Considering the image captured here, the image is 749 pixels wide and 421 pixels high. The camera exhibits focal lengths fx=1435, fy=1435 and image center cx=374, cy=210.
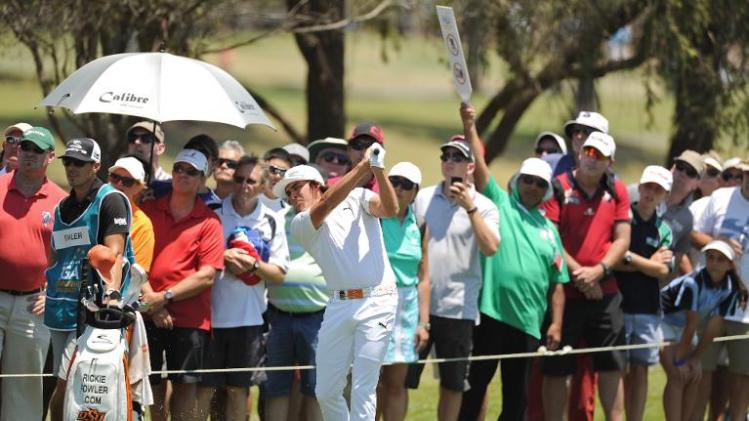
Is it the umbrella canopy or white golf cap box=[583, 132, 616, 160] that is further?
white golf cap box=[583, 132, 616, 160]

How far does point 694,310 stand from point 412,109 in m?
36.6

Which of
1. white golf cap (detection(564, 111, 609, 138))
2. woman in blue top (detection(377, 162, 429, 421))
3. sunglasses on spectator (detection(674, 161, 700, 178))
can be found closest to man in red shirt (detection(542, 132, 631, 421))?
white golf cap (detection(564, 111, 609, 138))

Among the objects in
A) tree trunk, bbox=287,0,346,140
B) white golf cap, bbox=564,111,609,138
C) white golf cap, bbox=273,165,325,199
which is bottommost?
white golf cap, bbox=273,165,325,199

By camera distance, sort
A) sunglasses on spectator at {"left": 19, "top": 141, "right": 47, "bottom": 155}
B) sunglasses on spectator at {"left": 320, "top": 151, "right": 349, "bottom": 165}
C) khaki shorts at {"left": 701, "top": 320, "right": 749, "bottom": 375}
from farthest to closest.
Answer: khaki shorts at {"left": 701, "top": 320, "right": 749, "bottom": 375} → sunglasses on spectator at {"left": 320, "top": 151, "right": 349, "bottom": 165} → sunglasses on spectator at {"left": 19, "top": 141, "right": 47, "bottom": 155}

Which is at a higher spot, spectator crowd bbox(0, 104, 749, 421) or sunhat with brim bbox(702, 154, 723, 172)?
sunhat with brim bbox(702, 154, 723, 172)

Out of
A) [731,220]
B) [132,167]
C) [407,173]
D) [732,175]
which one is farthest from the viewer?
[732,175]

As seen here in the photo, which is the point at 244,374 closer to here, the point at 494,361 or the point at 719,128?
the point at 494,361

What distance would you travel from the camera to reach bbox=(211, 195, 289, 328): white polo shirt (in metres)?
9.80

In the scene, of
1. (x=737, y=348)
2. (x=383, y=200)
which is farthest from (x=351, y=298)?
(x=737, y=348)

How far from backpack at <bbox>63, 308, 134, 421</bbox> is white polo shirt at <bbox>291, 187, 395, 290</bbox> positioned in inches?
49.0

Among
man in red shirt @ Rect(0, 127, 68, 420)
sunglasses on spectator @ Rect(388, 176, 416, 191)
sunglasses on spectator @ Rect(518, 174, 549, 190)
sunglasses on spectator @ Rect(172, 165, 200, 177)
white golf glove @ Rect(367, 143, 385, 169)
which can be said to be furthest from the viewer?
sunglasses on spectator @ Rect(518, 174, 549, 190)

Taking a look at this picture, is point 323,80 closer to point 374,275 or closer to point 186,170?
point 186,170

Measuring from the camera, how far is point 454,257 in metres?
10.4

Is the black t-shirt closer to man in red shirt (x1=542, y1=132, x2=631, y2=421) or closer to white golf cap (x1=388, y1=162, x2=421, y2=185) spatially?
white golf cap (x1=388, y1=162, x2=421, y2=185)
